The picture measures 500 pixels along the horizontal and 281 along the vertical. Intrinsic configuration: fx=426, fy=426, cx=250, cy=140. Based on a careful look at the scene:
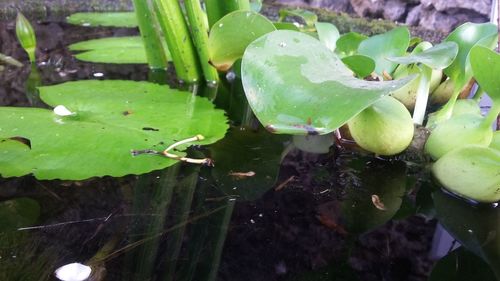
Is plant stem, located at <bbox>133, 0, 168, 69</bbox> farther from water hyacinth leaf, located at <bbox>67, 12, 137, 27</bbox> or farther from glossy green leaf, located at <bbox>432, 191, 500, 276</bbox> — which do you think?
glossy green leaf, located at <bbox>432, 191, 500, 276</bbox>

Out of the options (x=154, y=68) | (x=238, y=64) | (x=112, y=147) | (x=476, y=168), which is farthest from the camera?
(x=154, y=68)

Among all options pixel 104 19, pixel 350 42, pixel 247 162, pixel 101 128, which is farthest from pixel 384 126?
pixel 104 19

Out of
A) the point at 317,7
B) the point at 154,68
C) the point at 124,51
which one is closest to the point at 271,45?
the point at 154,68

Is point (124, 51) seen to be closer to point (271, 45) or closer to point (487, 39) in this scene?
point (271, 45)

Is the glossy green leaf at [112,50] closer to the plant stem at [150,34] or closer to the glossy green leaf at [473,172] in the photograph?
the plant stem at [150,34]

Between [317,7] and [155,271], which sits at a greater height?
[155,271]

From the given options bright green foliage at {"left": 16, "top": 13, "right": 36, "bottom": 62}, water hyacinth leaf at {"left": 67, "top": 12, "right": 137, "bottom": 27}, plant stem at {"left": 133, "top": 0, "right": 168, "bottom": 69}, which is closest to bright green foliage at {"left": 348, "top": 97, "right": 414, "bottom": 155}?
plant stem at {"left": 133, "top": 0, "right": 168, "bottom": 69}

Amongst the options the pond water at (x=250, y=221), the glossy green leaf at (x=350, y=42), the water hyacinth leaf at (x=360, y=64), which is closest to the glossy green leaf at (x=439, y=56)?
the water hyacinth leaf at (x=360, y=64)
